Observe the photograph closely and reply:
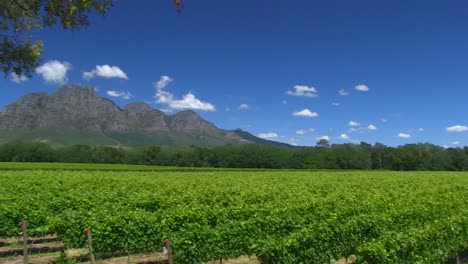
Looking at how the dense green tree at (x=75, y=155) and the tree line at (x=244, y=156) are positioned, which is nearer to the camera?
the dense green tree at (x=75, y=155)

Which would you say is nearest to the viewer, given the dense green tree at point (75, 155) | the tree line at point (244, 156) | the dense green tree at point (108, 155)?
the dense green tree at point (75, 155)

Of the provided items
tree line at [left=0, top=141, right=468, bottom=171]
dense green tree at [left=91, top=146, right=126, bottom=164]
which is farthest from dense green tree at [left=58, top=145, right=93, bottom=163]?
dense green tree at [left=91, top=146, right=126, bottom=164]

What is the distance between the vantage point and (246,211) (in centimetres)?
1517

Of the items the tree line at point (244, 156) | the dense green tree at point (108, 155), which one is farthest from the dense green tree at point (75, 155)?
the dense green tree at point (108, 155)

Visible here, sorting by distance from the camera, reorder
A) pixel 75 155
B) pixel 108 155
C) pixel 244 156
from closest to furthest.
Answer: pixel 75 155 < pixel 108 155 < pixel 244 156

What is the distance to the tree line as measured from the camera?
112 meters

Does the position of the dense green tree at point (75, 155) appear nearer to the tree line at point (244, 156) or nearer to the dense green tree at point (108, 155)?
the tree line at point (244, 156)

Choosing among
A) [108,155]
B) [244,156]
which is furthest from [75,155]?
[244,156]

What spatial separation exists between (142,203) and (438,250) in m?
12.1

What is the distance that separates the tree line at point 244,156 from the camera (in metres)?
112

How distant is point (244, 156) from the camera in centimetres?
11988

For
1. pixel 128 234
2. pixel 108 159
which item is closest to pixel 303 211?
pixel 128 234

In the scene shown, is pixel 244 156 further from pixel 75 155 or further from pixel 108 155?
pixel 75 155

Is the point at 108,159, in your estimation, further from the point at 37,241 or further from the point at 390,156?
the point at 37,241
